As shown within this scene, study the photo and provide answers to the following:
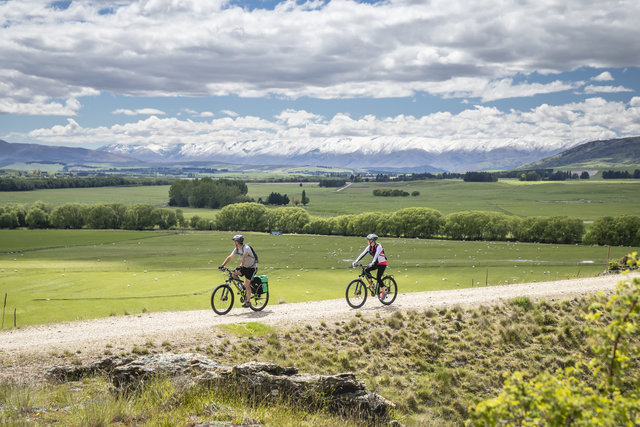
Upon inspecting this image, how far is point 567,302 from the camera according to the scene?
25.0 m

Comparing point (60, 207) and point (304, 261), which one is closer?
point (304, 261)

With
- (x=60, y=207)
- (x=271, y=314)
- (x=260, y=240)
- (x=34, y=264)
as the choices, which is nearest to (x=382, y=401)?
(x=271, y=314)

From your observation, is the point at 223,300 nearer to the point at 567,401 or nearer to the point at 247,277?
the point at 247,277

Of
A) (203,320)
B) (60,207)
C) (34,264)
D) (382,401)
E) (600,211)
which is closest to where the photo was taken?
(382,401)

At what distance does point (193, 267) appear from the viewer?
8231cm

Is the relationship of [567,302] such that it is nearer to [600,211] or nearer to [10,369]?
[10,369]

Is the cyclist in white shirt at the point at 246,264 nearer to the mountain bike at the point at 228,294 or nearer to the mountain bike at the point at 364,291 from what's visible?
the mountain bike at the point at 228,294

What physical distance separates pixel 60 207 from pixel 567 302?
160024mm

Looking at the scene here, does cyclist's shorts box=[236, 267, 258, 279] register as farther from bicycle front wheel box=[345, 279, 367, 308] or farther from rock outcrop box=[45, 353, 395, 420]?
rock outcrop box=[45, 353, 395, 420]

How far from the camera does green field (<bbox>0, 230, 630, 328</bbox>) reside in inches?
1973

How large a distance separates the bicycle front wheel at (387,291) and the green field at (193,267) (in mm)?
6089

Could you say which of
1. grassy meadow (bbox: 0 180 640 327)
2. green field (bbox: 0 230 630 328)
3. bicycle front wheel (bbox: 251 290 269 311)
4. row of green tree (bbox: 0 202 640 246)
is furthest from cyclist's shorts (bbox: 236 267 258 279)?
row of green tree (bbox: 0 202 640 246)

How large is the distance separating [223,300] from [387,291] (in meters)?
8.04

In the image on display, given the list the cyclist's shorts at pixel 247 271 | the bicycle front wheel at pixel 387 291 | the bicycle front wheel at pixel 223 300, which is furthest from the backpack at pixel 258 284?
the bicycle front wheel at pixel 387 291
